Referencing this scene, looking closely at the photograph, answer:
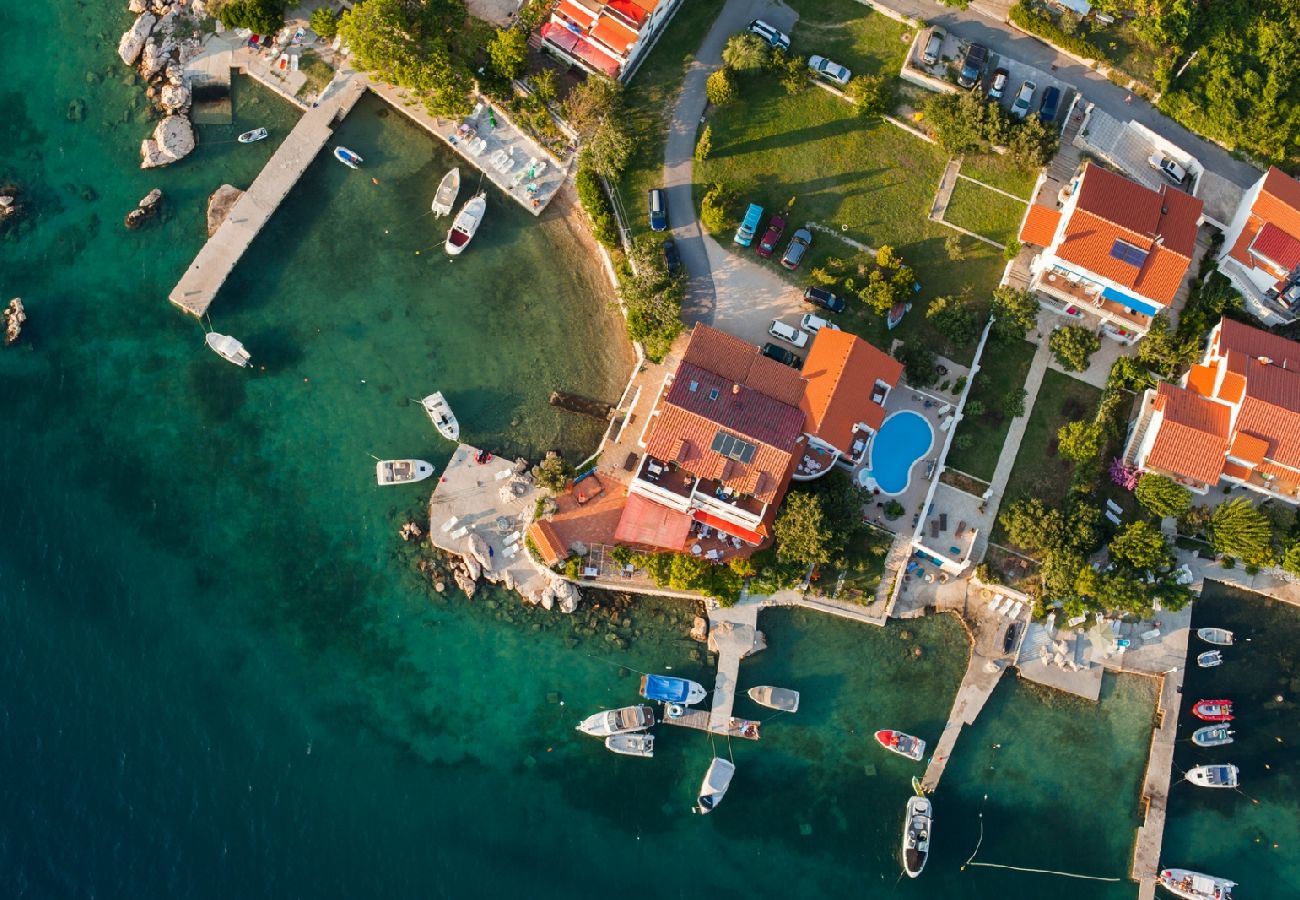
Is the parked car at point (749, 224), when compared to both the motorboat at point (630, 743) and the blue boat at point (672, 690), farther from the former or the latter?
the motorboat at point (630, 743)

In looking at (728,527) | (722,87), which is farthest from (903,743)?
(722,87)

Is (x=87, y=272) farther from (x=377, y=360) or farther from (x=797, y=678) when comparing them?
(x=797, y=678)

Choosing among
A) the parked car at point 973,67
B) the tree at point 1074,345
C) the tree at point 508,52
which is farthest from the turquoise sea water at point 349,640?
the parked car at point 973,67

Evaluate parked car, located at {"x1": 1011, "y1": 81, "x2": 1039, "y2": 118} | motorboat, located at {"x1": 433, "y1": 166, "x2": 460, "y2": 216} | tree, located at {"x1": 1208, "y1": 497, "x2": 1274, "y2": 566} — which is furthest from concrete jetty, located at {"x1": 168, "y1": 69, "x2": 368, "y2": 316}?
tree, located at {"x1": 1208, "y1": 497, "x2": 1274, "y2": 566}

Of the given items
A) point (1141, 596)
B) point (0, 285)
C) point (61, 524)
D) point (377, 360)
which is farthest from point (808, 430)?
point (0, 285)

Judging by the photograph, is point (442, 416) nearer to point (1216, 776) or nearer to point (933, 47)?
point (933, 47)

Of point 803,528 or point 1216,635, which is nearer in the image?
point 803,528

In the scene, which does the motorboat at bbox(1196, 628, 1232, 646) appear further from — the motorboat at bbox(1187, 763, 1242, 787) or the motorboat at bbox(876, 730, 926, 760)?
the motorboat at bbox(876, 730, 926, 760)
